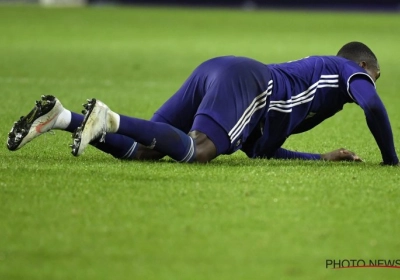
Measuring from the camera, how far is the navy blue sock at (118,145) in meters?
5.57

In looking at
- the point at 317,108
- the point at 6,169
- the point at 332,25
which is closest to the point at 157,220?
the point at 6,169

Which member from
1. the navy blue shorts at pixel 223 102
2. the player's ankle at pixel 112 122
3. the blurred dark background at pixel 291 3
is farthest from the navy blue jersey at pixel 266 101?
the blurred dark background at pixel 291 3

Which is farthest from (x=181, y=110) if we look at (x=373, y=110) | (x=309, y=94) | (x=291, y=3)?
(x=291, y=3)

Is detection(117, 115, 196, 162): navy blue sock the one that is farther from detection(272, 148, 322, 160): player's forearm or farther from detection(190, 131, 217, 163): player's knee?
detection(272, 148, 322, 160): player's forearm

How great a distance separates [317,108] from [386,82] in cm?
660

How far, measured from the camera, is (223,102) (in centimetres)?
545

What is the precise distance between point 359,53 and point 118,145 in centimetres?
155

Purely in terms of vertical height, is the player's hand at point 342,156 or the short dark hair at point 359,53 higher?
the short dark hair at point 359,53

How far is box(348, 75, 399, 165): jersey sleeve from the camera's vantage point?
18.0ft

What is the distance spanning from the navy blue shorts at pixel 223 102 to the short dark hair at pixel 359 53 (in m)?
0.59

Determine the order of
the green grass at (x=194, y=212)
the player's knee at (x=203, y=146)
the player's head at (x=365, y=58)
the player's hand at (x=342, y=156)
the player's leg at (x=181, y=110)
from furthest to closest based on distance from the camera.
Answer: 1. the player's hand at (x=342, y=156)
2. the player's head at (x=365, y=58)
3. the player's leg at (x=181, y=110)
4. the player's knee at (x=203, y=146)
5. the green grass at (x=194, y=212)

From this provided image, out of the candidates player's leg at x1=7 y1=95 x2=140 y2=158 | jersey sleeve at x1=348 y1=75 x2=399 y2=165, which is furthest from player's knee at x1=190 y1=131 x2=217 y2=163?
jersey sleeve at x1=348 y1=75 x2=399 y2=165

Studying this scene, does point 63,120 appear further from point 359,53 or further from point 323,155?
point 359,53

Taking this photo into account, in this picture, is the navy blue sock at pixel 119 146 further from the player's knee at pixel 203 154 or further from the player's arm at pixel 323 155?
the player's arm at pixel 323 155
